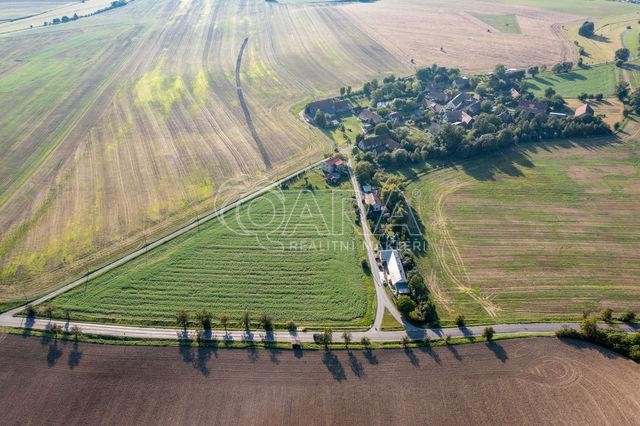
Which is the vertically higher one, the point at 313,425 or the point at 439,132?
the point at 439,132

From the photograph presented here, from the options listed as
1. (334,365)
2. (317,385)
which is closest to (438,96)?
(334,365)

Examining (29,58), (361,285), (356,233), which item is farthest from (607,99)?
(29,58)

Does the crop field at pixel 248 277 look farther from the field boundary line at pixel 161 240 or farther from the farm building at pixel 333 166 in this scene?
the farm building at pixel 333 166

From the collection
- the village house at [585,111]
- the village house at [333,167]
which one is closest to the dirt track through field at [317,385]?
the village house at [333,167]

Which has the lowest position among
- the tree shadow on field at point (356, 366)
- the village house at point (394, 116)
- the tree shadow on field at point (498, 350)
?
the tree shadow on field at point (356, 366)

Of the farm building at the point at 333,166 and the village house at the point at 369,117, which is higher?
the village house at the point at 369,117

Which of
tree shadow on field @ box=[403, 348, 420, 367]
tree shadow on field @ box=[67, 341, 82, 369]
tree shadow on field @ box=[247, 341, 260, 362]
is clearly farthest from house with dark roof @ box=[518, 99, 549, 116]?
tree shadow on field @ box=[67, 341, 82, 369]

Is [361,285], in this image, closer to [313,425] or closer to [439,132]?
[313,425]
